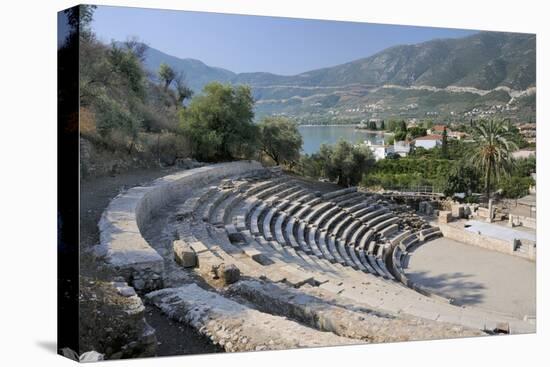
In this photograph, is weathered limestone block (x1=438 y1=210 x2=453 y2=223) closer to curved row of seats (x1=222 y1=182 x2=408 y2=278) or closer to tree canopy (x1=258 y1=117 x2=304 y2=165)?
curved row of seats (x1=222 y1=182 x2=408 y2=278)

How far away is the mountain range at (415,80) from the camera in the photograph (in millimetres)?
9883

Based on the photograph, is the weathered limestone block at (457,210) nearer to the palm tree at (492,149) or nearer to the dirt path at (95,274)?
the palm tree at (492,149)

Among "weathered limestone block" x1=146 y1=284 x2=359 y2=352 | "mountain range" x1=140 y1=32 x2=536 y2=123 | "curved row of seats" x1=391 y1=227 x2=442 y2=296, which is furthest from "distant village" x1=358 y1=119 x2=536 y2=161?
"weathered limestone block" x1=146 y1=284 x2=359 y2=352

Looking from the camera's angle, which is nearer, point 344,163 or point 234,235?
point 234,235

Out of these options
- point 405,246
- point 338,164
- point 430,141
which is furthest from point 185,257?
point 338,164

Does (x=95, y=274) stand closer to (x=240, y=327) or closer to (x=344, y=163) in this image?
(x=240, y=327)

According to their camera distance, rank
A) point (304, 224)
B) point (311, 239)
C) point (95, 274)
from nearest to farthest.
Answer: point (95, 274) < point (311, 239) < point (304, 224)

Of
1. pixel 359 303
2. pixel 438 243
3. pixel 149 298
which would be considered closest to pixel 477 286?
pixel 438 243

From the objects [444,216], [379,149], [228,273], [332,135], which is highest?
[332,135]

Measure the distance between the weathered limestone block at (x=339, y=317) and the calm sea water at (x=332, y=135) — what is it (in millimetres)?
7088

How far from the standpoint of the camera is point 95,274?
6094mm

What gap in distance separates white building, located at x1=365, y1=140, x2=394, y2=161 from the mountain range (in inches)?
62.2

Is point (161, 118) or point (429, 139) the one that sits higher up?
point (161, 118)

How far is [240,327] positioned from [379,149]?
400 inches
